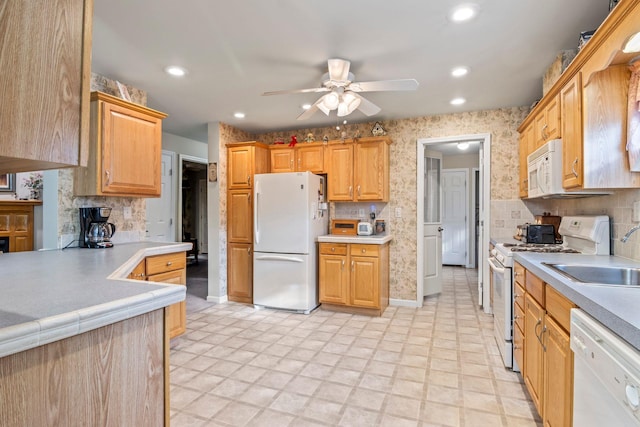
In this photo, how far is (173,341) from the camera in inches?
115

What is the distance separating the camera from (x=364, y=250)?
152 inches

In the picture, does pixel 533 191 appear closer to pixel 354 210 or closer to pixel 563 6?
pixel 563 6

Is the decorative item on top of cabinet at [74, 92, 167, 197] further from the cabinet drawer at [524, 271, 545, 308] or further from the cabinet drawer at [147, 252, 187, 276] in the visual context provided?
the cabinet drawer at [524, 271, 545, 308]

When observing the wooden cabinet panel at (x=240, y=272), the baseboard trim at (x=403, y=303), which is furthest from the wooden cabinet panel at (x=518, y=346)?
the wooden cabinet panel at (x=240, y=272)

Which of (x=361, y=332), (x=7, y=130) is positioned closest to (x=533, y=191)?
(x=361, y=332)

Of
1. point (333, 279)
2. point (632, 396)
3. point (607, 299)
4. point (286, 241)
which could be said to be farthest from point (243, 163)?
point (632, 396)

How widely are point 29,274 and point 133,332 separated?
82 cm

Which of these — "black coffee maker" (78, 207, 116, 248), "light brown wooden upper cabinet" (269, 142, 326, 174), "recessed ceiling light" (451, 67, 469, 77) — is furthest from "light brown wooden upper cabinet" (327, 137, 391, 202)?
"black coffee maker" (78, 207, 116, 248)

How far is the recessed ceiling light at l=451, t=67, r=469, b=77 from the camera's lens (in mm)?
2784

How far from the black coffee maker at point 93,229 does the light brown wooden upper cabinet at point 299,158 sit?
2.30 metres

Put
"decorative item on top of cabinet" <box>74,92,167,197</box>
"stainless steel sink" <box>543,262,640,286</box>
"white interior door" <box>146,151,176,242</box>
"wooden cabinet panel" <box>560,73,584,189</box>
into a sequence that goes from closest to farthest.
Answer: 1. "stainless steel sink" <box>543,262,640,286</box>
2. "wooden cabinet panel" <box>560,73,584,189</box>
3. "decorative item on top of cabinet" <box>74,92,167,197</box>
4. "white interior door" <box>146,151,176,242</box>

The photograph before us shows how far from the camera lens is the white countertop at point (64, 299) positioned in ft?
2.61

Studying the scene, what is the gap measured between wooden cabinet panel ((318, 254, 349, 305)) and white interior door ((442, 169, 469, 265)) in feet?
13.0

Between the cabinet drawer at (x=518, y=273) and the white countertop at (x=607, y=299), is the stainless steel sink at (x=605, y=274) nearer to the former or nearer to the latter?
the white countertop at (x=607, y=299)
